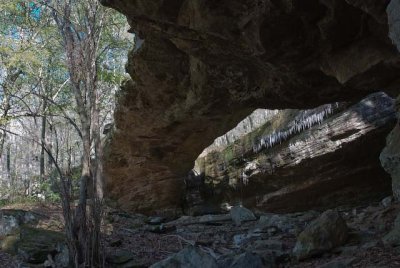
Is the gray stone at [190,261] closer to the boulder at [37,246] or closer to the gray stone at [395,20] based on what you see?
the boulder at [37,246]

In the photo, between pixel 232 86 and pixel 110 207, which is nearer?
pixel 232 86

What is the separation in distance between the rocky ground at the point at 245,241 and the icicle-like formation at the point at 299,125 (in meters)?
2.36

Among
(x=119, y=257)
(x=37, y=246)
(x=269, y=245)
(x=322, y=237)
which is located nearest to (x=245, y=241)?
(x=269, y=245)

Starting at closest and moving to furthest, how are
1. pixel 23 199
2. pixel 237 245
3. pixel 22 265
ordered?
1. pixel 22 265
2. pixel 237 245
3. pixel 23 199

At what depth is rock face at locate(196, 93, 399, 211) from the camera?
35.8 feet

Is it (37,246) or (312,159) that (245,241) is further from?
(37,246)

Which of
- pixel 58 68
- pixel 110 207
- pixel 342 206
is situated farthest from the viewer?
pixel 58 68

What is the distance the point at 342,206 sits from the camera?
40.9 feet

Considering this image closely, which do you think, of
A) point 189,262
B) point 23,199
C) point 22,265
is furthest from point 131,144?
point 189,262

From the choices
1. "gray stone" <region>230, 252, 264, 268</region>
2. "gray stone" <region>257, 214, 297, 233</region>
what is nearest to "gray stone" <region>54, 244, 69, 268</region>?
"gray stone" <region>230, 252, 264, 268</region>

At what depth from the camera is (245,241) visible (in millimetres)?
8797

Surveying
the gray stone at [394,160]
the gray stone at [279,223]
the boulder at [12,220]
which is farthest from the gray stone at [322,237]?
the boulder at [12,220]

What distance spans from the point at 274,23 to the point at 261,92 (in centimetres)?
314

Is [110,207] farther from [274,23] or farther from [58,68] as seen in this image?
[274,23]
